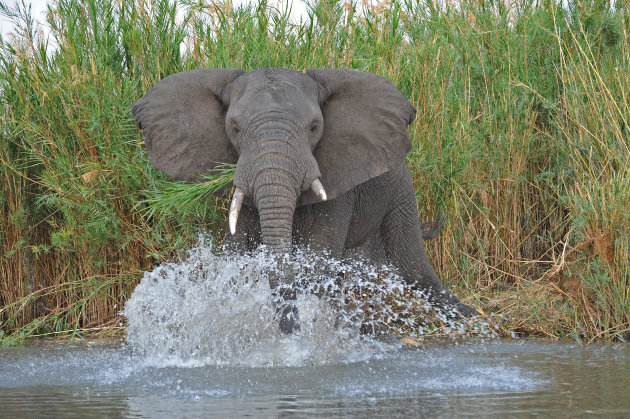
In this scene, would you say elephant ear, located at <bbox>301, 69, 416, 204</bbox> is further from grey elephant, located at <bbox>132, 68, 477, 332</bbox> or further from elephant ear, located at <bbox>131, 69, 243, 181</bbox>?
elephant ear, located at <bbox>131, 69, 243, 181</bbox>

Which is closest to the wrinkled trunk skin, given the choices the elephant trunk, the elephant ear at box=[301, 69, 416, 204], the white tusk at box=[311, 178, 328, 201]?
the elephant trunk

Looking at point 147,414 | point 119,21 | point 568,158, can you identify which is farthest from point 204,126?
point 568,158

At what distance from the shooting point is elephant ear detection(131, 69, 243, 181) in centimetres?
583

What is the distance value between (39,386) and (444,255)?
3702mm

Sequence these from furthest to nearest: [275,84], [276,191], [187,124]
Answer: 1. [187,124]
2. [275,84]
3. [276,191]

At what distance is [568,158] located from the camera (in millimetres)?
7469

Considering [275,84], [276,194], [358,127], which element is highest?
[275,84]

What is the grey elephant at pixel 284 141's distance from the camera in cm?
534

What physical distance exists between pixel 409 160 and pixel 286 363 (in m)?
2.51

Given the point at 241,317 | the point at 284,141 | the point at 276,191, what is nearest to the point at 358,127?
the point at 284,141

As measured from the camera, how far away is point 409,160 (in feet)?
22.9

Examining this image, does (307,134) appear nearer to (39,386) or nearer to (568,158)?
(39,386)

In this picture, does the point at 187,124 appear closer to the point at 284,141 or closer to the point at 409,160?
the point at 284,141

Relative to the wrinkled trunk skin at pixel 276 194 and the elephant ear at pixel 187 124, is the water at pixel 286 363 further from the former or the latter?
the elephant ear at pixel 187 124
